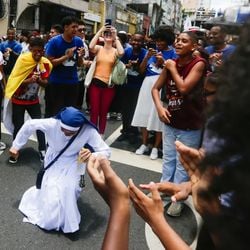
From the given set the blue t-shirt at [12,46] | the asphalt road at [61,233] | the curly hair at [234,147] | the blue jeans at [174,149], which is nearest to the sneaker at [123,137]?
the asphalt road at [61,233]

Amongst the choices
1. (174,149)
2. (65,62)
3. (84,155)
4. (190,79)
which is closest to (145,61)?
(65,62)

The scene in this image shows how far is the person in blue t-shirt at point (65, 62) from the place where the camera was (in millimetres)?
4613

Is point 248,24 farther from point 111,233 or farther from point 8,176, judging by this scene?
point 8,176

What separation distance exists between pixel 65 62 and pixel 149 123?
4.31ft

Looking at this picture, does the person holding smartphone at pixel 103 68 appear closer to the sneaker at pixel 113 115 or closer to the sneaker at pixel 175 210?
the sneaker at pixel 113 115

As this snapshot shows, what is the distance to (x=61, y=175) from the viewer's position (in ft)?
10.5

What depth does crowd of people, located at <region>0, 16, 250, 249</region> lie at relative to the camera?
673mm

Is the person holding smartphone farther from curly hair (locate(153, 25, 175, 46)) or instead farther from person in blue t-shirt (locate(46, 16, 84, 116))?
curly hair (locate(153, 25, 175, 46))

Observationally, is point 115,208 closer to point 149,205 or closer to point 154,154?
point 149,205

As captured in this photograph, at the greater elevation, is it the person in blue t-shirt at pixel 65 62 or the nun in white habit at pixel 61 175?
the person in blue t-shirt at pixel 65 62

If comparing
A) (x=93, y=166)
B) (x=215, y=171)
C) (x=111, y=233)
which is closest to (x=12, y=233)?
(x=93, y=166)


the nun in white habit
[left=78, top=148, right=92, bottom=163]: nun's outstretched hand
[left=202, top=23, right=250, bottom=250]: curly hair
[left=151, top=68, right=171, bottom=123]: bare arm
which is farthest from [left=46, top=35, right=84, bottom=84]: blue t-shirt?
[left=202, top=23, right=250, bottom=250]: curly hair

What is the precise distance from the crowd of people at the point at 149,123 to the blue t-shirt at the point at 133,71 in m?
0.01

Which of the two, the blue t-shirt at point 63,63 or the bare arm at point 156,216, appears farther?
the blue t-shirt at point 63,63
